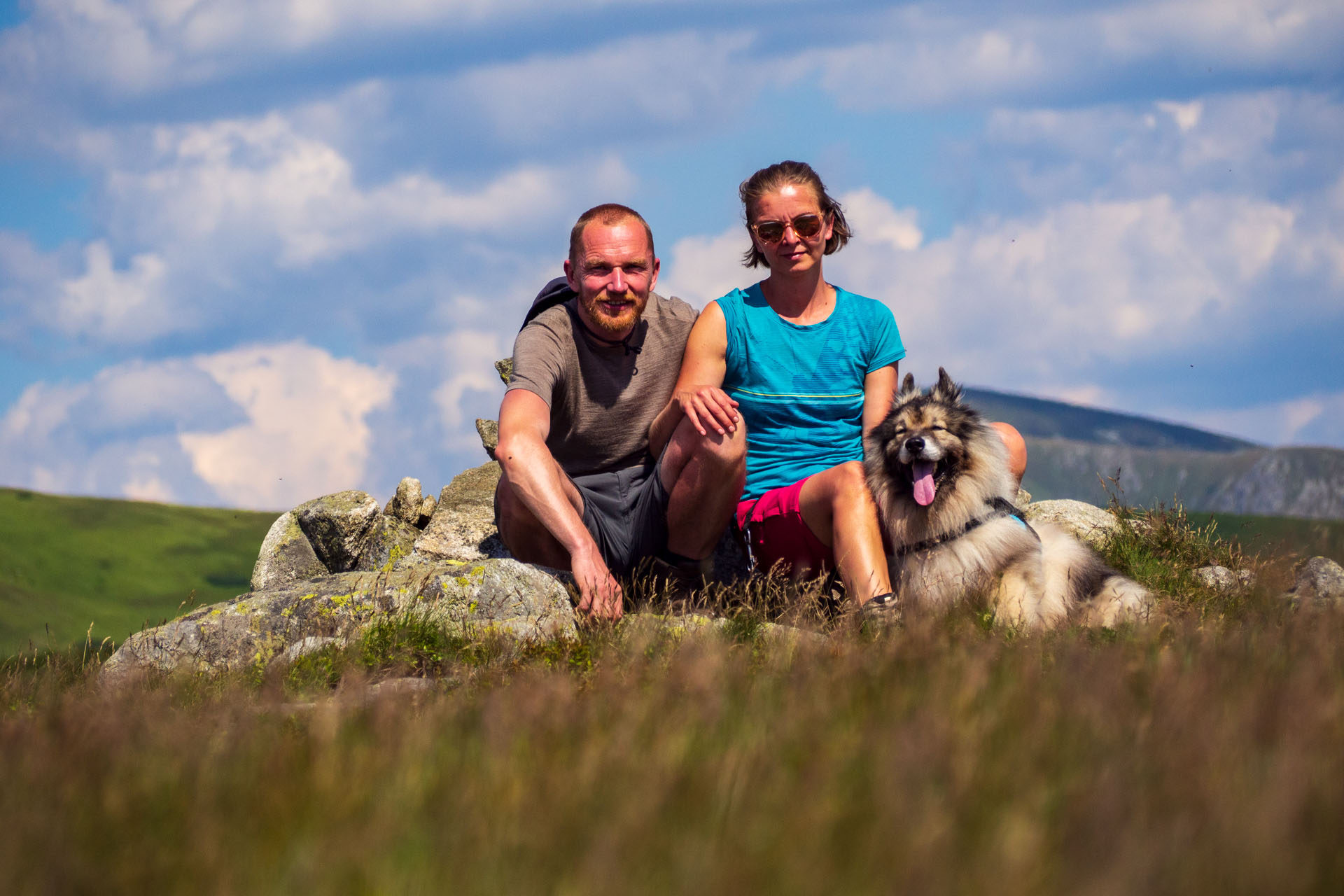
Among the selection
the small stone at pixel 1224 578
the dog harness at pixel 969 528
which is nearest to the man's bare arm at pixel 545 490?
the dog harness at pixel 969 528

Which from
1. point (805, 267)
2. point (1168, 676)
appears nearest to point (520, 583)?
point (805, 267)

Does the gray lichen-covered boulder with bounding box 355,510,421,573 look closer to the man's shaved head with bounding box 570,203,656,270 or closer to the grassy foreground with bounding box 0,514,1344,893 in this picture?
the man's shaved head with bounding box 570,203,656,270

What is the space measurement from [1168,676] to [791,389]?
3.94 metres

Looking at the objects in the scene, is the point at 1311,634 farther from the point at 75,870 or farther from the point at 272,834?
the point at 75,870

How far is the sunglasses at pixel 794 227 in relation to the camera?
6902 mm

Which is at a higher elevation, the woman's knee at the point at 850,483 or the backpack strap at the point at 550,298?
the backpack strap at the point at 550,298

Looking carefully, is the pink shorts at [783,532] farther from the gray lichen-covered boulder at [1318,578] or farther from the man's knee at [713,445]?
the gray lichen-covered boulder at [1318,578]

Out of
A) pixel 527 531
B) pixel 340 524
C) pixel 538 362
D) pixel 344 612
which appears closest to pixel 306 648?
pixel 344 612

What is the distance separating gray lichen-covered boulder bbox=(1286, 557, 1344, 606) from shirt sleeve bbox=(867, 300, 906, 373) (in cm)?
423

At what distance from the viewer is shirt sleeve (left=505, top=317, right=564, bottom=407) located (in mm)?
6645

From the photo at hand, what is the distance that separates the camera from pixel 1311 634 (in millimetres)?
4355

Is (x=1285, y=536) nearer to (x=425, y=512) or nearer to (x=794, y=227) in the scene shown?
(x=794, y=227)

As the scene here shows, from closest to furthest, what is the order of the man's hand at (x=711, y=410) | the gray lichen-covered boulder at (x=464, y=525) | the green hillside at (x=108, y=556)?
the man's hand at (x=711, y=410)
the gray lichen-covered boulder at (x=464, y=525)
the green hillside at (x=108, y=556)

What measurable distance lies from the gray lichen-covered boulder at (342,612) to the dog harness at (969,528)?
220 cm
